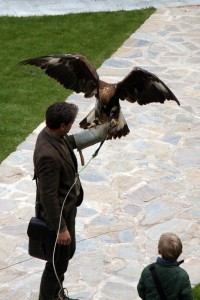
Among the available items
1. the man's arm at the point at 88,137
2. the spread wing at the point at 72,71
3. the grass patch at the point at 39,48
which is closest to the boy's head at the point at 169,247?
the man's arm at the point at 88,137

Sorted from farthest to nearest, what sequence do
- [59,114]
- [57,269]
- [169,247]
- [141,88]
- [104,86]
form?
[141,88]
[104,86]
[57,269]
[59,114]
[169,247]

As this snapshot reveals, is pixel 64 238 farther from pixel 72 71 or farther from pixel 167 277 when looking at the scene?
pixel 72 71

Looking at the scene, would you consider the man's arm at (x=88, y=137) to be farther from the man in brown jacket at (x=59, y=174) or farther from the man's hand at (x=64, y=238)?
the man's hand at (x=64, y=238)

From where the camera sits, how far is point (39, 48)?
42.2 ft

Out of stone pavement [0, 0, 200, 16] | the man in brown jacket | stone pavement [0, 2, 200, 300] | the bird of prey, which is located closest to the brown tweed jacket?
the man in brown jacket

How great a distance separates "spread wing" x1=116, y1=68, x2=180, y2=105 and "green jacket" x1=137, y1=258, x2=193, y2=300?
177 cm

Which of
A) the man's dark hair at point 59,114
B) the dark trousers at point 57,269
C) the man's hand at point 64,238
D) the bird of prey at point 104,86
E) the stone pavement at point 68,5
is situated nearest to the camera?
the man's dark hair at point 59,114

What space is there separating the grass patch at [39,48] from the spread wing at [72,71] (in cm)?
249

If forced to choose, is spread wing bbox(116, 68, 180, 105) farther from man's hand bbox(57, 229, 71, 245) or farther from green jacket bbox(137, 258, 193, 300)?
green jacket bbox(137, 258, 193, 300)

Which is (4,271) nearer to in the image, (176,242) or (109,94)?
(109,94)

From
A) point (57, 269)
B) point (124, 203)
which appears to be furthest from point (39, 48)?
point (57, 269)

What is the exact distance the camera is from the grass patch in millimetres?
10086

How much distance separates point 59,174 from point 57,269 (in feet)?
2.73

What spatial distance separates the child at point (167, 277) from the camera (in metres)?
4.89
